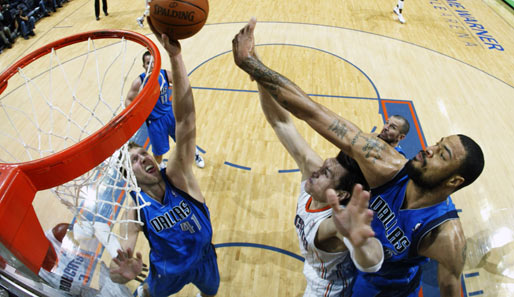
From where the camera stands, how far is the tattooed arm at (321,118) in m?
1.78

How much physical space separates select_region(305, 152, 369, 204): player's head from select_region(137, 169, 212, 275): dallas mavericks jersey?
865 mm

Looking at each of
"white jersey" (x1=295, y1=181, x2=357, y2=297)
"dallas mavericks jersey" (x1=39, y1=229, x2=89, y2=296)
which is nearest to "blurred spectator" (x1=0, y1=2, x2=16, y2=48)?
"dallas mavericks jersey" (x1=39, y1=229, x2=89, y2=296)

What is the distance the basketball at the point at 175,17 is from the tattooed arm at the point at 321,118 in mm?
416

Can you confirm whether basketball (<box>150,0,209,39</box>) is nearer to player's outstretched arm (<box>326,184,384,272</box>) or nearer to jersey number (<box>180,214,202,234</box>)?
jersey number (<box>180,214,202,234</box>)

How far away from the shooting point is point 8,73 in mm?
2232

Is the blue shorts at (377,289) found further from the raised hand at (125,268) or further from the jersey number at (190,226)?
the raised hand at (125,268)

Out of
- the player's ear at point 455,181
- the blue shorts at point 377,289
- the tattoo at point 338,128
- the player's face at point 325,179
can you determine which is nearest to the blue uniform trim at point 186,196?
the player's face at point 325,179

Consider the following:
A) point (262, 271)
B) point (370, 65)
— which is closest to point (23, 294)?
point (262, 271)

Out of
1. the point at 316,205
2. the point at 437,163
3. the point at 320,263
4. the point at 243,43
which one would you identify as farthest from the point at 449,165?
the point at 243,43

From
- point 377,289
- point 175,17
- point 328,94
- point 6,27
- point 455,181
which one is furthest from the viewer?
point 6,27

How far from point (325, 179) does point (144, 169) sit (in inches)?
49.5

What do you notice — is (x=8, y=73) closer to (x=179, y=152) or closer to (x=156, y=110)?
(x=179, y=152)

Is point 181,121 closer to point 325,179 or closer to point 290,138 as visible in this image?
point 290,138

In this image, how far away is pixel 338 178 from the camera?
219 centimetres
